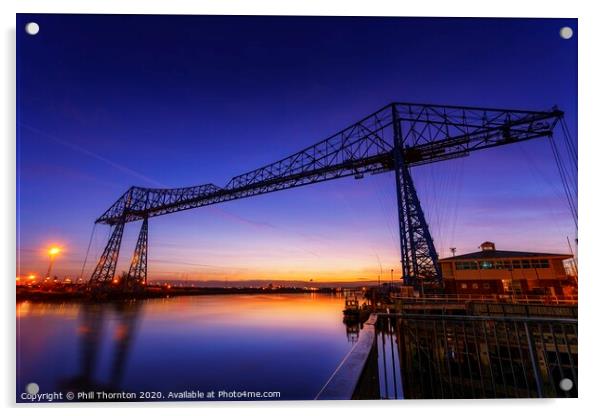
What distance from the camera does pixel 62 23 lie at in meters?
4.03

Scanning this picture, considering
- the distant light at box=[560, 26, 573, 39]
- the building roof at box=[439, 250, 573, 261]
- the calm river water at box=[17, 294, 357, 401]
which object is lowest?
the calm river water at box=[17, 294, 357, 401]

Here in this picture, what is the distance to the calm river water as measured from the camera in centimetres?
376

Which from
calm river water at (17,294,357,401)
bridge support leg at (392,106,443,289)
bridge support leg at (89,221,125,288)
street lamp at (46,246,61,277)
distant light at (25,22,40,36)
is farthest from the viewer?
bridge support leg at (89,221,125,288)

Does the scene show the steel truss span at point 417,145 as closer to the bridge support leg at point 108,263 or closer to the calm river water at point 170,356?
the calm river water at point 170,356

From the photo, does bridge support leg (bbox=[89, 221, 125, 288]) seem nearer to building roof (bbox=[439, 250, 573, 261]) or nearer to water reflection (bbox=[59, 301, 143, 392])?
water reflection (bbox=[59, 301, 143, 392])

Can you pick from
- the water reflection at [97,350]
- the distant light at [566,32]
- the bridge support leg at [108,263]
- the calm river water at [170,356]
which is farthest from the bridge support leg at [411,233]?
the bridge support leg at [108,263]

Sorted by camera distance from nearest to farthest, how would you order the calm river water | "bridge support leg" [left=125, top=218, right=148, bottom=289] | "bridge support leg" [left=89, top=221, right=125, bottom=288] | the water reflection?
the calm river water, the water reflection, "bridge support leg" [left=89, top=221, right=125, bottom=288], "bridge support leg" [left=125, top=218, right=148, bottom=289]

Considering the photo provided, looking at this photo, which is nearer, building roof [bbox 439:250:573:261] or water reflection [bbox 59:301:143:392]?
water reflection [bbox 59:301:143:392]

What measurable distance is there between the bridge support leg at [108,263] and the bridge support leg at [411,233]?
23.1 meters

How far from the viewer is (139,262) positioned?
28625mm

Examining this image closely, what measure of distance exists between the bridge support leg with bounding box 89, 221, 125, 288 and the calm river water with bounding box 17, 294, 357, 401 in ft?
19.4

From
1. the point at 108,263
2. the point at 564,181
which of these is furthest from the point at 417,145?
the point at 108,263

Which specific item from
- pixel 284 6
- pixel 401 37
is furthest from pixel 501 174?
pixel 284 6

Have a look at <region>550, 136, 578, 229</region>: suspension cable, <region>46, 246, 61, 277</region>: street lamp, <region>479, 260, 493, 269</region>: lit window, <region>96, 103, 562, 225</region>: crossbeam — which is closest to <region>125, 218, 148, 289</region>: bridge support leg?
<region>96, 103, 562, 225</region>: crossbeam
